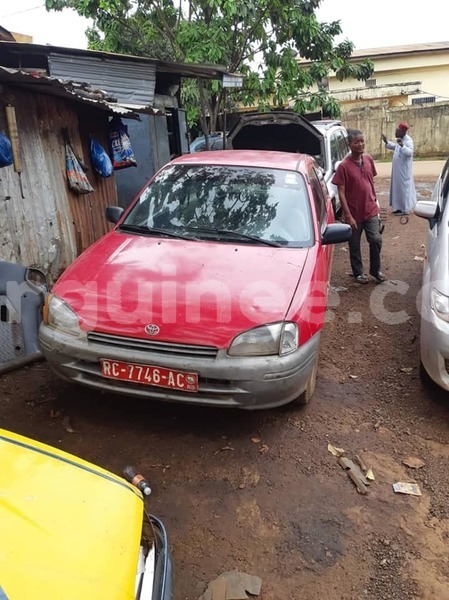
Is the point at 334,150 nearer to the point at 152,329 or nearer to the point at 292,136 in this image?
the point at 292,136

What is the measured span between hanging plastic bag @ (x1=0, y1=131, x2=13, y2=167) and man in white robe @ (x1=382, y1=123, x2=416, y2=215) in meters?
7.07

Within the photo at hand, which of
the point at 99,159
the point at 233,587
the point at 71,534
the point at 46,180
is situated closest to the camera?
the point at 71,534

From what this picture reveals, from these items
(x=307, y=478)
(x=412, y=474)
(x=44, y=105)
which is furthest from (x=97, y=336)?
(x=44, y=105)

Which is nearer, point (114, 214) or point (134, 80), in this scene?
point (114, 214)

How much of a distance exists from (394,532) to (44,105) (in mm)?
5032

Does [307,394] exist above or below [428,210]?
below

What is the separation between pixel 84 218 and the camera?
5.95 metres

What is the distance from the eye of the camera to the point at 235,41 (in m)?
10.6

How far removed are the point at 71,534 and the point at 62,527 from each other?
36 millimetres

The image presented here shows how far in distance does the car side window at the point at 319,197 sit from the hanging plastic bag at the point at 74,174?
2.66 meters

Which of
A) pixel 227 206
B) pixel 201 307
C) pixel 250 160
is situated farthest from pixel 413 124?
pixel 201 307

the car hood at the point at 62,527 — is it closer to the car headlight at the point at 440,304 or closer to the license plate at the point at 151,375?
the license plate at the point at 151,375

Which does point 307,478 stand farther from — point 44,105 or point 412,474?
point 44,105

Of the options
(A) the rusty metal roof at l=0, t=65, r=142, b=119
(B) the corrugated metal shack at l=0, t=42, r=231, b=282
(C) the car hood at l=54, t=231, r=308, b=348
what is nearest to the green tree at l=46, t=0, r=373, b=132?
(B) the corrugated metal shack at l=0, t=42, r=231, b=282
